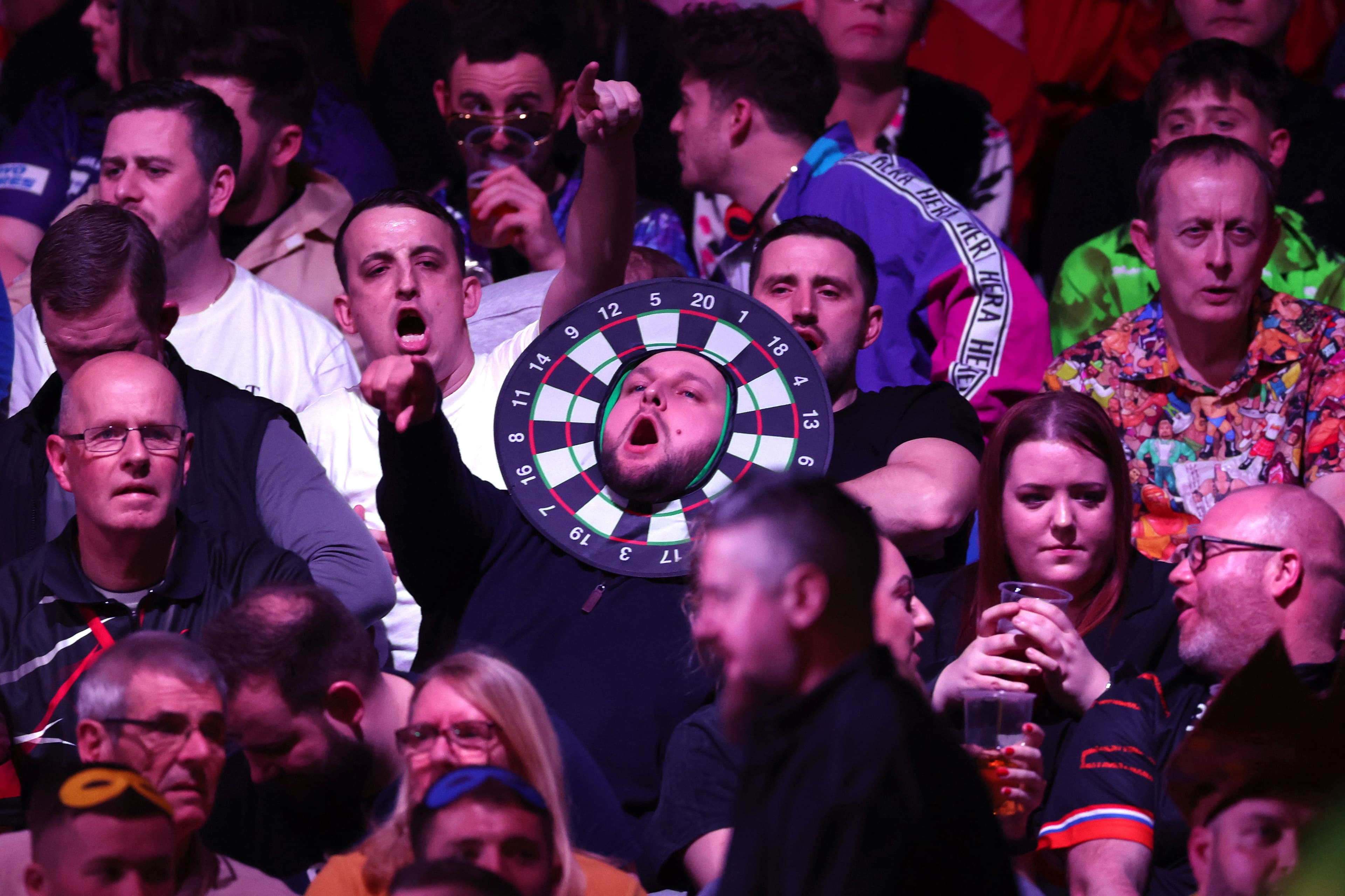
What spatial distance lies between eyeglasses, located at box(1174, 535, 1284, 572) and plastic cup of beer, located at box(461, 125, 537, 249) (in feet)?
6.51

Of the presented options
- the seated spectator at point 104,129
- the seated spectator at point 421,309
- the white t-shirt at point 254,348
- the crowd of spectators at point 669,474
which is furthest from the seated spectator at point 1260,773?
the seated spectator at point 104,129

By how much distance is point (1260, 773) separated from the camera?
2.29 metres

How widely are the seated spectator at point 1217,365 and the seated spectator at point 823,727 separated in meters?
2.12

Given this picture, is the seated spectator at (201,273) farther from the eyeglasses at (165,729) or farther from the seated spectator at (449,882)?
the seated spectator at (449,882)

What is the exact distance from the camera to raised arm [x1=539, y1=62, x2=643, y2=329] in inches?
139

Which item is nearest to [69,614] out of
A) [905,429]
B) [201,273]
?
[201,273]

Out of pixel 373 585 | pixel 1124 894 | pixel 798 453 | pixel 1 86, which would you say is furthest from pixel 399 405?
pixel 1 86

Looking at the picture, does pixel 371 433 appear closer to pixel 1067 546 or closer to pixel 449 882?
pixel 1067 546

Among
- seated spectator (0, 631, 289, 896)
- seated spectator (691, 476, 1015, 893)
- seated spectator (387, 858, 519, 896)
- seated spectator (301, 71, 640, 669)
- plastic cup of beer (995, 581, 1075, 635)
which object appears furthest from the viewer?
seated spectator (301, 71, 640, 669)

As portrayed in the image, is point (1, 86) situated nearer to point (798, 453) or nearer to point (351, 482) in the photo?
point (351, 482)

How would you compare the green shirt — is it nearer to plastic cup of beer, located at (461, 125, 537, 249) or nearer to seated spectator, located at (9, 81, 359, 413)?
plastic cup of beer, located at (461, 125, 537, 249)

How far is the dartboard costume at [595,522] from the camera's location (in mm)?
3225

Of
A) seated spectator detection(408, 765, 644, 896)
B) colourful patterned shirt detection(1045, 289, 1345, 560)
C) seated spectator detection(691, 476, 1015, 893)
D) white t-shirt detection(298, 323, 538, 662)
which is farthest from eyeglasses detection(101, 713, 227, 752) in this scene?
colourful patterned shirt detection(1045, 289, 1345, 560)

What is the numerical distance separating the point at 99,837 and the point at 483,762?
1.92 feet
